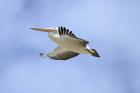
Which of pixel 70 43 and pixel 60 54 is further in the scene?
pixel 60 54

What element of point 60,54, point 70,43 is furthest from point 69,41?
point 60,54

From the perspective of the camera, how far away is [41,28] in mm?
32281

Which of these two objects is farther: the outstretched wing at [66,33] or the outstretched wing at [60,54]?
the outstretched wing at [60,54]

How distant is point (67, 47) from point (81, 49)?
0.81 metres

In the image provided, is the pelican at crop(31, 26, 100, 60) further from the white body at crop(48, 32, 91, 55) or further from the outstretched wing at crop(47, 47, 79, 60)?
the outstretched wing at crop(47, 47, 79, 60)

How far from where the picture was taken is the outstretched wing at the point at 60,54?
1225 inches

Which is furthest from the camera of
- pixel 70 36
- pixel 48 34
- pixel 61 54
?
pixel 61 54

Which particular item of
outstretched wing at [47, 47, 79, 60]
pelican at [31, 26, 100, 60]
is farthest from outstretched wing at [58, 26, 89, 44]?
outstretched wing at [47, 47, 79, 60]

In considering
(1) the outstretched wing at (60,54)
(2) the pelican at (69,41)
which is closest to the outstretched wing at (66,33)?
(2) the pelican at (69,41)

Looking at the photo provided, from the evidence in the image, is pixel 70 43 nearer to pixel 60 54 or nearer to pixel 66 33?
pixel 66 33

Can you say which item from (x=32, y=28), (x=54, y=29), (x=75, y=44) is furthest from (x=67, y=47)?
(x=32, y=28)

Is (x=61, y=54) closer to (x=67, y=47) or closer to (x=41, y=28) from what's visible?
(x=41, y=28)

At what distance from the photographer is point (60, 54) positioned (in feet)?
105

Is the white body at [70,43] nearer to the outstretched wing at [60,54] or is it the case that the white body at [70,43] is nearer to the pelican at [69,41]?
the pelican at [69,41]
